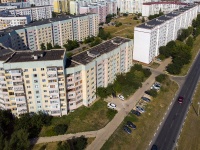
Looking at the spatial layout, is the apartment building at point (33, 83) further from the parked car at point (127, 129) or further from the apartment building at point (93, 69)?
the parked car at point (127, 129)

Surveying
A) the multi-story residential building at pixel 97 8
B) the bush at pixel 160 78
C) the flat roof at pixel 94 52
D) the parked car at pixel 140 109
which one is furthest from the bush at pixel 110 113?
the multi-story residential building at pixel 97 8

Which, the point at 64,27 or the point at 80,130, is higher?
the point at 64,27

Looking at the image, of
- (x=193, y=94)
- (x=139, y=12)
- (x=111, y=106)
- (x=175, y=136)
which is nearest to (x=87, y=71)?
(x=111, y=106)

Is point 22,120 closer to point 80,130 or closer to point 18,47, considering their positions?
point 80,130

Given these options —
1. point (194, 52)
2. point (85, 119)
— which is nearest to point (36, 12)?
point (194, 52)

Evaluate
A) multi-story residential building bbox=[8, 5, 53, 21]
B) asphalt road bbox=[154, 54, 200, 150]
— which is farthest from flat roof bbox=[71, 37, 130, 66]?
multi-story residential building bbox=[8, 5, 53, 21]

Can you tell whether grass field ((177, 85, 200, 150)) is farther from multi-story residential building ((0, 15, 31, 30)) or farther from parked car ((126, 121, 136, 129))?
multi-story residential building ((0, 15, 31, 30))

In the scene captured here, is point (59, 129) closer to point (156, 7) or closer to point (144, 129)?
point (144, 129)
